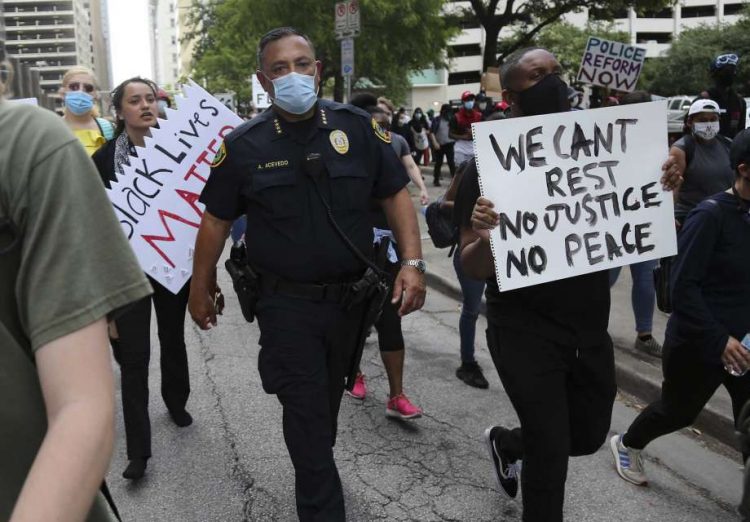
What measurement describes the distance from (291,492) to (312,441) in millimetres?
1069

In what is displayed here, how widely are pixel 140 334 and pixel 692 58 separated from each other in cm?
5170

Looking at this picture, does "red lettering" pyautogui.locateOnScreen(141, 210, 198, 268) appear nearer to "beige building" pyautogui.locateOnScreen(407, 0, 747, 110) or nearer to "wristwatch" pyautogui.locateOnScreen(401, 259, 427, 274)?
"wristwatch" pyautogui.locateOnScreen(401, 259, 427, 274)

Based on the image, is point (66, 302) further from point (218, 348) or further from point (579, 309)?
point (218, 348)

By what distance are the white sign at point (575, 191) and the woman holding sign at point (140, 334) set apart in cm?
185

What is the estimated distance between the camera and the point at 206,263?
3.10m

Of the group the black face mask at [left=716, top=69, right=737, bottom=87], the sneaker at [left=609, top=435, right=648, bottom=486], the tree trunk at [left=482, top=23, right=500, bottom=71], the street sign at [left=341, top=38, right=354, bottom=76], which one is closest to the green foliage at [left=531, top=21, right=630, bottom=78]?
the tree trunk at [left=482, top=23, right=500, bottom=71]

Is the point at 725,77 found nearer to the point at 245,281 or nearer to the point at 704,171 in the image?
the point at 704,171

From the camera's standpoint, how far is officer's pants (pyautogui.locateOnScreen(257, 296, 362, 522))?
2.67 m

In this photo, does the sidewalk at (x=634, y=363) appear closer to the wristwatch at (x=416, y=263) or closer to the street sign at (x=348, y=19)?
the wristwatch at (x=416, y=263)

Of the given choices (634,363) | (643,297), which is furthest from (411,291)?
(643,297)

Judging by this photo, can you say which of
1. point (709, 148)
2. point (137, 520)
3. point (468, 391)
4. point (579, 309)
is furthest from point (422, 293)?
point (709, 148)

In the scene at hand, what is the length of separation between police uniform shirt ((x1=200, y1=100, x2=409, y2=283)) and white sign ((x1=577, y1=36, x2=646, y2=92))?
6381mm

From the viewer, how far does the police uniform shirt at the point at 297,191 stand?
2863 millimetres

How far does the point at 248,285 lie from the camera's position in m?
2.98
